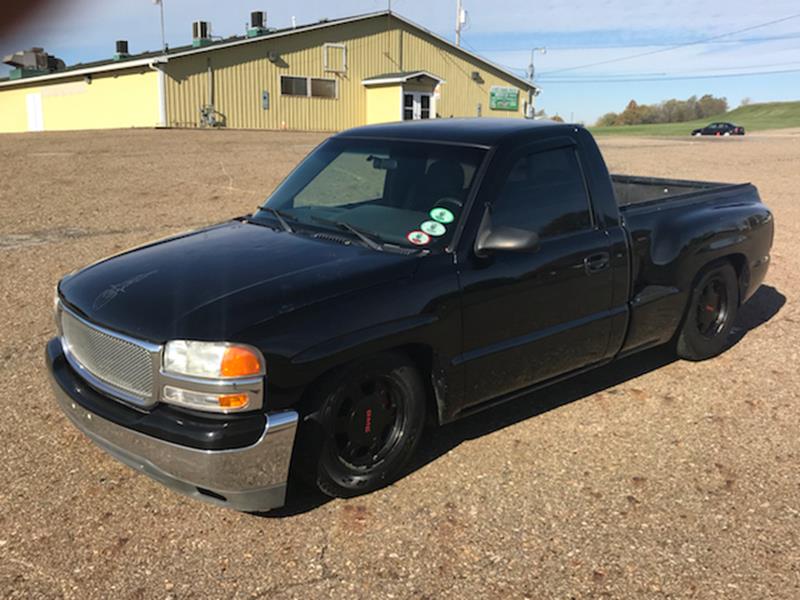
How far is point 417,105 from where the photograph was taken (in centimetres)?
3334

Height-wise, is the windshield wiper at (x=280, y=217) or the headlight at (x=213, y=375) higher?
the windshield wiper at (x=280, y=217)

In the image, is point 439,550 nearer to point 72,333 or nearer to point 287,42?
point 72,333

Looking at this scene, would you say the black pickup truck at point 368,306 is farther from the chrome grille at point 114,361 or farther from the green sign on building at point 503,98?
the green sign on building at point 503,98

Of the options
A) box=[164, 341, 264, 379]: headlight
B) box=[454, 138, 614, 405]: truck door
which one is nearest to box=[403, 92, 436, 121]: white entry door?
box=[454, 138, 614, 405]: truck door

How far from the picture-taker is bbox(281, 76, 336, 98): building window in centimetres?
3130

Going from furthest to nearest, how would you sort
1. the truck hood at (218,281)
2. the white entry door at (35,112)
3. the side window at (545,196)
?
the white entry door at (35,112) → the side window at (545,196) → the truck hood at (218,281)

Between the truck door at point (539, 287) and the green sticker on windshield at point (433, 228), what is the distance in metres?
0.21

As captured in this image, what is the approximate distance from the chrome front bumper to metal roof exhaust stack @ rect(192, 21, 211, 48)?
32.6m

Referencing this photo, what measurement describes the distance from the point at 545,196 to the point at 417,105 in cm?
3031

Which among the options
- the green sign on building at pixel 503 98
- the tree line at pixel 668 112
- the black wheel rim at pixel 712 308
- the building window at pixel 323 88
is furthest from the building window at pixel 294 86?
the tree line at pixel 668 112

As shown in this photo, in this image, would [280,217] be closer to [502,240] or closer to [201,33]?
[502,240]

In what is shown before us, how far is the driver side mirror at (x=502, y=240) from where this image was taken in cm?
359

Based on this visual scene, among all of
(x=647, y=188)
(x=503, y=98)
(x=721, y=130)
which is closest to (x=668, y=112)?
(x=721, y=130)

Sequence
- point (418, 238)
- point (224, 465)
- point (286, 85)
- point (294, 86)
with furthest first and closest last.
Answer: point (294, 86), point (286, 85), point (418, 238), point (224, 465)
